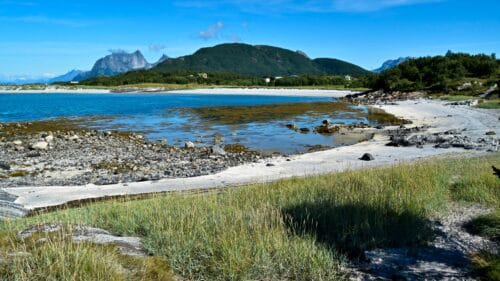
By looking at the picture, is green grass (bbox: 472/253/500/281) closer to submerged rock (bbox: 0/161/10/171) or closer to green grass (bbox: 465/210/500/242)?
green grass (bbox: 465/210/500/242)

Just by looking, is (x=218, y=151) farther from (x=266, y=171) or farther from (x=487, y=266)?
(x=487, y=266)

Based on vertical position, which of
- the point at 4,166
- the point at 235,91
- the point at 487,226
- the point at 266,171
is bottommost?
the point at 4,166

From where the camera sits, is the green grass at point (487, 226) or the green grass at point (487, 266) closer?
the green grass at point (487, 266)

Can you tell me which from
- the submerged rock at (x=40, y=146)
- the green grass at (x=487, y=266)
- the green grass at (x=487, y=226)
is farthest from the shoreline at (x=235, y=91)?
the green grass at (x=487, y=266)

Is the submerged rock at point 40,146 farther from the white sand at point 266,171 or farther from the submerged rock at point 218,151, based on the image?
the white sand at point 266,171

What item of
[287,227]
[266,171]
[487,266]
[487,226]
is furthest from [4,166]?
[487,266]

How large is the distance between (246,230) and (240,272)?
1.27 meters

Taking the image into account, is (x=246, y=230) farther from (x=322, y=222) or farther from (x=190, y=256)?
(x=322, y=222)

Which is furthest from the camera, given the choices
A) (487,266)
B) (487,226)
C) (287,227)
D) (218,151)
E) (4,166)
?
(218,151)

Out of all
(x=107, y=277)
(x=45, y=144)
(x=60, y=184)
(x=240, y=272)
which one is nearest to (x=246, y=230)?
(x=240, y=272)

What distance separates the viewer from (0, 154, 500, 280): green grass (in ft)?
21.7

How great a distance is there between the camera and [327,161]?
26.2 meters

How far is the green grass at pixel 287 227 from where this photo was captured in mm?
6617

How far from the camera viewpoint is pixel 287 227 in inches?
334
